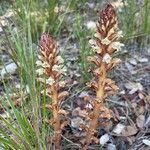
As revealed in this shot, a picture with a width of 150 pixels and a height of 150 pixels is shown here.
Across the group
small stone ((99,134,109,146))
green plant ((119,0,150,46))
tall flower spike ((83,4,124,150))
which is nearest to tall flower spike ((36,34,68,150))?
tall flower spike ((83,4,124,150))

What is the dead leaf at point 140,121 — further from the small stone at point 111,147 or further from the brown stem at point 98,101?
the brown stem at point 98,101

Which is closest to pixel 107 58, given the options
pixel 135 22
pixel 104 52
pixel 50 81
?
pixel 104 52

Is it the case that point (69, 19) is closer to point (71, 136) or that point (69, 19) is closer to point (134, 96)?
point (134, 96)

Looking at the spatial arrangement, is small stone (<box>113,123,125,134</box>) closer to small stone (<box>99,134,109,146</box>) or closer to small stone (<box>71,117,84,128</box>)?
small stone (<box>99,134,109,146</box>)

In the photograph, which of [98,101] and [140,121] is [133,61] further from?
[98,101]

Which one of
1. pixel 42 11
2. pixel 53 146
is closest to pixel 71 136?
pixel 53 146

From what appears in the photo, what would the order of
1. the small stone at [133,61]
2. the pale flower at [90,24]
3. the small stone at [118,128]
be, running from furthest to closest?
the pale flower at [90,24] < the small stone at [133,61] < the small stone at [118,128]

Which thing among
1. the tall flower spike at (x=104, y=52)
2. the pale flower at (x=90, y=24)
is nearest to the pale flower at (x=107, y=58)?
the tall flower spike at (x=104, y=52)
